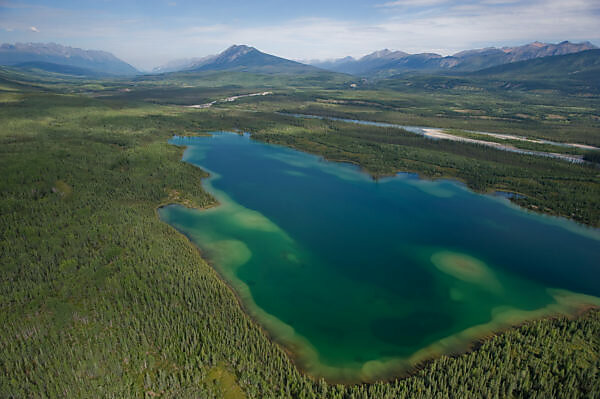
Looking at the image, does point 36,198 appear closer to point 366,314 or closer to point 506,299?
point 366,314

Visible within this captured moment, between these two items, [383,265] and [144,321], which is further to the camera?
[383,265]

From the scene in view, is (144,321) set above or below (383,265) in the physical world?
above

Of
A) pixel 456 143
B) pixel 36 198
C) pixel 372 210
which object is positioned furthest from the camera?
pixel 456 143

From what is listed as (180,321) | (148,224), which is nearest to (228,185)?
(148,224)

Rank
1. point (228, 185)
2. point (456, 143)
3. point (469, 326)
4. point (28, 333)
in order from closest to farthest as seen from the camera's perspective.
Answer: point (28, 333) → point (469, 326) → point (228, 185) → point (456, 143)

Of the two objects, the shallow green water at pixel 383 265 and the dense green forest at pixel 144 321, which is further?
the shallow green water at pixel 383 265

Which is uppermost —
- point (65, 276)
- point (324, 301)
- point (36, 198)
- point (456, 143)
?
point (456, 143)

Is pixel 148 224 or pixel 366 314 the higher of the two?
pixel 148 224

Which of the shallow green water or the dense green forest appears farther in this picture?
the shallow green water
